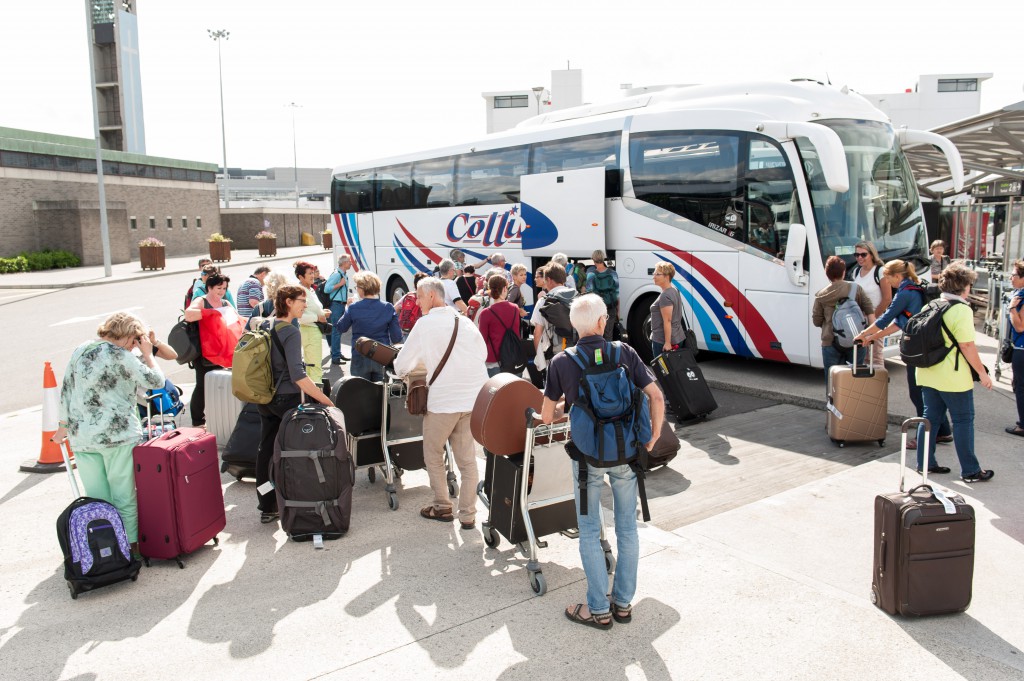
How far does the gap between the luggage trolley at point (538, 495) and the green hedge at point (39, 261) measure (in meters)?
36.1

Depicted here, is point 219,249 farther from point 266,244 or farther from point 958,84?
point 958,84

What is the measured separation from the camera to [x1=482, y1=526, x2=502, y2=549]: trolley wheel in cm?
548

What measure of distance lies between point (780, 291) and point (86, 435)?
822 centimetres

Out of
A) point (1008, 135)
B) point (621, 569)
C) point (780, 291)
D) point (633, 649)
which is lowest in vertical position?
point (633, 649)

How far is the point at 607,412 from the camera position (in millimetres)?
4148

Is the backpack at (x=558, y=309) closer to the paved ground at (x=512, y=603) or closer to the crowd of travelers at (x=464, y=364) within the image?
the crowd of travelers at (x=464, y=364)

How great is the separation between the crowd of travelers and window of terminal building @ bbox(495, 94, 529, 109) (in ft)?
173

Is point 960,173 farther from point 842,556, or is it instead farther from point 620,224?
point 842,556

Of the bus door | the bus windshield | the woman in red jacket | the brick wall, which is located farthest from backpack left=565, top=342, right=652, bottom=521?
the brick wall

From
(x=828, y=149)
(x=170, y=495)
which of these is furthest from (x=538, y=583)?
(x=828, y=149)

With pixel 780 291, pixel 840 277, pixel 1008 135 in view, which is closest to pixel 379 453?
pixel 840 277

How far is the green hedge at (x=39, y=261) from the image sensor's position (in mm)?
33938

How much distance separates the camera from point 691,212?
11.3m

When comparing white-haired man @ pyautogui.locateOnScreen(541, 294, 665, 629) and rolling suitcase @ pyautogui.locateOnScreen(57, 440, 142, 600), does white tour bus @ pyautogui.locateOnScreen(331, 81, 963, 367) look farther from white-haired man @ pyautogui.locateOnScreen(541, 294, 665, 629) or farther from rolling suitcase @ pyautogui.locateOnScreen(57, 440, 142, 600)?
rolling suitcase @ pyautogui.locateOnScreen(57, 440, 142, 600)
